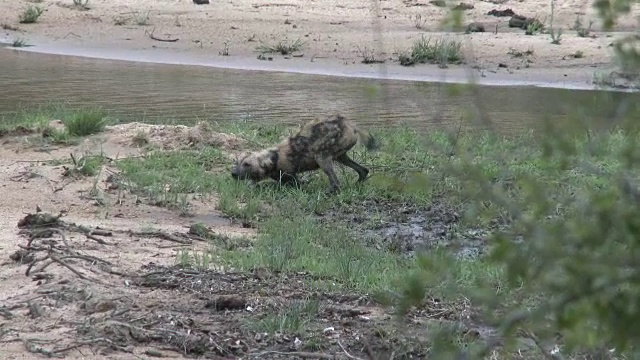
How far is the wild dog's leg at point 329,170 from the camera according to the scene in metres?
8.84

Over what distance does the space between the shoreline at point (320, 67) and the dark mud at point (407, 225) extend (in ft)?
21.2

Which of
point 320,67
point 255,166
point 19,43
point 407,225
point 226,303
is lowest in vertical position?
point 320,67

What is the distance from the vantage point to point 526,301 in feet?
18.6

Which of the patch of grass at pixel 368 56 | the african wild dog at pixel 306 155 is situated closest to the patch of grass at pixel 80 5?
the patch of grass at pixel 368 56

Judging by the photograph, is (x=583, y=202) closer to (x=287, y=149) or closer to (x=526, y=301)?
(x=526, y=301)

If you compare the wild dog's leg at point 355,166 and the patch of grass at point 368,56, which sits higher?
the wild dog's leg at point 355,166

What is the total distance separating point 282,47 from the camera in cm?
1773

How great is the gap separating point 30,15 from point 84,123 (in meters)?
10.4

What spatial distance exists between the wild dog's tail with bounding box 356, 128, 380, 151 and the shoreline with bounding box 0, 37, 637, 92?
17.4ft

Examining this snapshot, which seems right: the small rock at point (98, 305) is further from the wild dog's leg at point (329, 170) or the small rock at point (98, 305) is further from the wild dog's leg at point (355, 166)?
the wild dog's leg at point (355, 166)

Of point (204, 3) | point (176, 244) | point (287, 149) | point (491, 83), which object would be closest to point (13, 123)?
point (287, 149)

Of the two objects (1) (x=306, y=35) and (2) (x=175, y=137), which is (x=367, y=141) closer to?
(2) (x=175, y=137)

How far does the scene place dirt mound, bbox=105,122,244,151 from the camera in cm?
1011

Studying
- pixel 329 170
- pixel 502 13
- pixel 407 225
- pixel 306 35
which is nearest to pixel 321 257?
pixel 407 225
